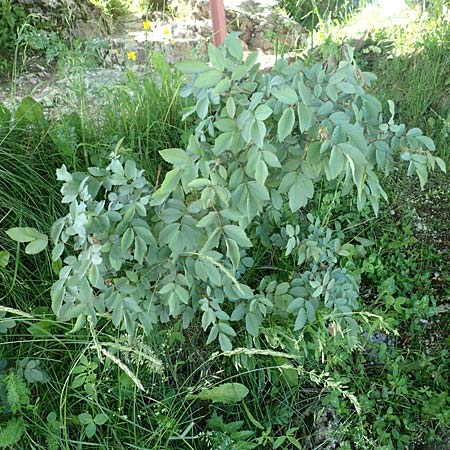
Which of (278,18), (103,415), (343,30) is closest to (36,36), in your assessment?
(103,415)

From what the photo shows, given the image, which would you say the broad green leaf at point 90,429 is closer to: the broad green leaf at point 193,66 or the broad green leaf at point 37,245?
the broad green leaf at point 37,245

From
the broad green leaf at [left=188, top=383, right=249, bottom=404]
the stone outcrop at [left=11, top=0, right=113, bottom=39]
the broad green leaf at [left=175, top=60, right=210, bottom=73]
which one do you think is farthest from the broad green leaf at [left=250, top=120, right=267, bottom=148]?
the stone outcrop at [left=11, top=0, right=113, bottom=39]

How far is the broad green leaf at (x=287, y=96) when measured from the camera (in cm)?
144

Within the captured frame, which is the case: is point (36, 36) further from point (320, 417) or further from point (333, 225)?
point (320, 417)

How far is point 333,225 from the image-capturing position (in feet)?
8.04

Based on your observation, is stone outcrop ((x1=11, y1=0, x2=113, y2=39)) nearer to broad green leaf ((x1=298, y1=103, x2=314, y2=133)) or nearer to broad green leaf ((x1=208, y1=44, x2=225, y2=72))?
broad green leaf ((x1=208, y1=44, x2=225, y2=72))

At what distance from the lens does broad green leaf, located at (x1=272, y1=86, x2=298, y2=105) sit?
1436 millimetres

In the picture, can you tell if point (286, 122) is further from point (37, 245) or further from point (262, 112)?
point (37, 245)

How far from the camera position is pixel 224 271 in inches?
63.6

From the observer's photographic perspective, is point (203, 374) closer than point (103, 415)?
No

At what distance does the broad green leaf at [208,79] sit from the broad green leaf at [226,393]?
980 mm

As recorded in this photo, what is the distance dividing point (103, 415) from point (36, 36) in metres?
1.76

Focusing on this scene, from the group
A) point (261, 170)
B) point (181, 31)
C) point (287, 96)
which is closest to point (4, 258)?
point (261, 170)

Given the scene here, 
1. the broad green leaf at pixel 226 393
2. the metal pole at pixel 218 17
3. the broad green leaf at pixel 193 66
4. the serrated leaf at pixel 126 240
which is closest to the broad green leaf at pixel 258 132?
the broad green leaf at pixel 193 66
